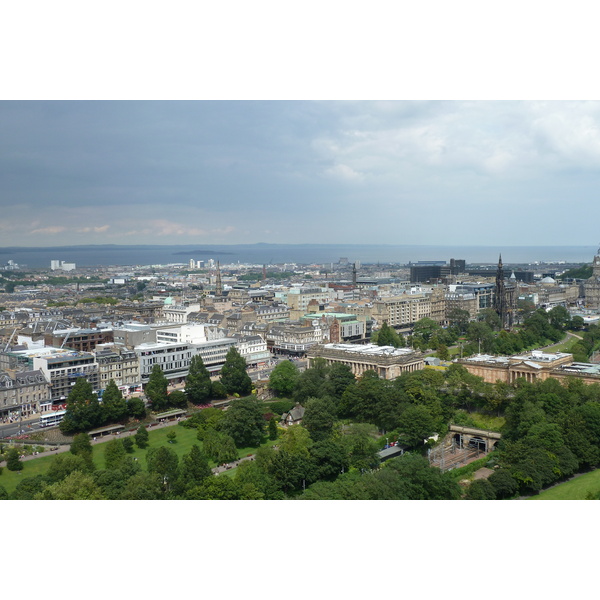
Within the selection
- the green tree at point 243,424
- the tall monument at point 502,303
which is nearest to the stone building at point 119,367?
the green tree at point 243,424

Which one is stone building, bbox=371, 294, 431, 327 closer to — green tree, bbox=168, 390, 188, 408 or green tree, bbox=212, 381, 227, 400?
green tree, bbox=212, 381, 227, 400

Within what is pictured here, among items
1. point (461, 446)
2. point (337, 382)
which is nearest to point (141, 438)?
point (337, 382)

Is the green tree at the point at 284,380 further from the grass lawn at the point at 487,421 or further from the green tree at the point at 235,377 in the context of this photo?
the grass lawn at the point at 487,421

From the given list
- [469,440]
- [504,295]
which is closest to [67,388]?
[469,440]

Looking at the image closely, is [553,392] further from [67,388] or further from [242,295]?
[242,295]

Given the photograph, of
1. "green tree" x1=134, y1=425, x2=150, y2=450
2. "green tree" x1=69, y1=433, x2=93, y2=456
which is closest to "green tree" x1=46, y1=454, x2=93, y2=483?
"green tree" x1=69, y1=433, x2=93, y2=456
